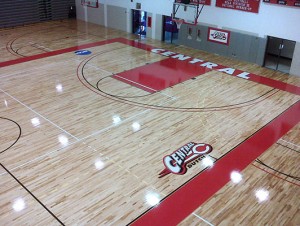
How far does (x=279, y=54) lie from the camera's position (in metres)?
15.7

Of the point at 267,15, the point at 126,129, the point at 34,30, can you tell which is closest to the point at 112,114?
the point at 126,129

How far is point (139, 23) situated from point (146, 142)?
547 inches

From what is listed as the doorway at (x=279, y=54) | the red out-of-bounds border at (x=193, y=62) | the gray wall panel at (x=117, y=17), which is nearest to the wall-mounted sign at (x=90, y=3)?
the gray wall panel at (x=117, y=17)

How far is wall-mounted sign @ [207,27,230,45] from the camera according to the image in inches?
671

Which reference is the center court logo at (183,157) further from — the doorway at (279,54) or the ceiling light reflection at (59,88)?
the doorway at (279,54)

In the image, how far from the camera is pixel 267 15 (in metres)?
15.3

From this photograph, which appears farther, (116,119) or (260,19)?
(260,19)

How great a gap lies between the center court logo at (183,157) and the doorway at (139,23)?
13245mm

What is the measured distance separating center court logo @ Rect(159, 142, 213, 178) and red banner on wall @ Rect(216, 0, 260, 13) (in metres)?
9.52

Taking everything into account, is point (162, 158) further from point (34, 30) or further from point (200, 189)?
point (34, 30)

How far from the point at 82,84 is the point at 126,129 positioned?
4.18m

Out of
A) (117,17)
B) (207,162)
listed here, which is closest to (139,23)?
(117,17)

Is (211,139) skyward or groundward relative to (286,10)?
groundward

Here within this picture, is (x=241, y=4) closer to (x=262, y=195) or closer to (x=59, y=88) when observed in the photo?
(x=59, y=88)
